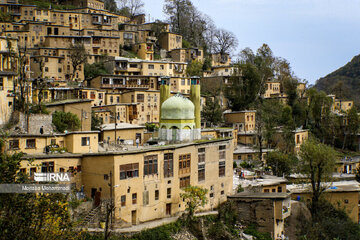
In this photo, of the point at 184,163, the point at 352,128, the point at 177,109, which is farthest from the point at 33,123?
the point at 352,128

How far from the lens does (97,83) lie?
56.0 m

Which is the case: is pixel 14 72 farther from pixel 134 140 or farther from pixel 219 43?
pixel 219 43

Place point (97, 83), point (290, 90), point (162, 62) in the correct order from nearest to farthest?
1. point (97, 83)
2. point (162, 62)
3. point (290, 90)

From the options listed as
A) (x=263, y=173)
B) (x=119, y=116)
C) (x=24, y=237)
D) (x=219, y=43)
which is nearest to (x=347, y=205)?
(x=263, y=173)

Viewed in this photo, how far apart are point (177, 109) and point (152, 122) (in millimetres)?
17515

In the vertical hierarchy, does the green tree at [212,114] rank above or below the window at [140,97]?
below

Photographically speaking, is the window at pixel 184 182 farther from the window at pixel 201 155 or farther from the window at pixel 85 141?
the window at pixel 85 141

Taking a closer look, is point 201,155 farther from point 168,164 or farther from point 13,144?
point 13,144

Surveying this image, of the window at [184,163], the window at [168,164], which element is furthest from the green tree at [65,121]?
the window at [184,163]

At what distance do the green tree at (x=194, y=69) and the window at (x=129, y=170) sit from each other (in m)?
39.2

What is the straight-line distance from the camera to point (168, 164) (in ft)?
109

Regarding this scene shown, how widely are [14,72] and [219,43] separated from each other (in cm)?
5650

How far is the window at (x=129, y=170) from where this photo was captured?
29.6 meters

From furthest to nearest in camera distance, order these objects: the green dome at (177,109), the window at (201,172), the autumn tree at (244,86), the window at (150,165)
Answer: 1. the autumn tree at (244,86)
2. the green dome at (177,109)
3. the window at (201,172)
4. the window at (150,165)
